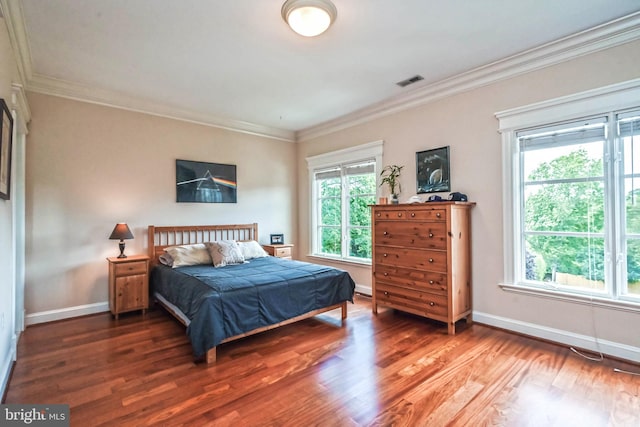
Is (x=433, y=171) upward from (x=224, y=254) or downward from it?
upward

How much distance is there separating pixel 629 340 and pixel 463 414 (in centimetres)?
180

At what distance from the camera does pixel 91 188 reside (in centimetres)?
387

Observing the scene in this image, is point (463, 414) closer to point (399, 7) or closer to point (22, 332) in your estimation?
point (399, 7)

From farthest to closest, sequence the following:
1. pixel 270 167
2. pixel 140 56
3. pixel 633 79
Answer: pixel 270 167, pixel 140 56, pixel 633 79

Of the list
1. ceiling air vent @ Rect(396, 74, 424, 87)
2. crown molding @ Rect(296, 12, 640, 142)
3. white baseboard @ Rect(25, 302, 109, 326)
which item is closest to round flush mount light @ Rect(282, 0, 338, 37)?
ceiling air vent @ Rect(396, 74, 424, 87)

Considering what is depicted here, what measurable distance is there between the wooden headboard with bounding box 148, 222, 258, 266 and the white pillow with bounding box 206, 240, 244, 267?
56cm

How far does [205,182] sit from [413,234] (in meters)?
3.17

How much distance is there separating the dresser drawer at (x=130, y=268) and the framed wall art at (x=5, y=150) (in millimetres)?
1522

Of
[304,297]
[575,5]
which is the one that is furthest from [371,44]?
[304,297]

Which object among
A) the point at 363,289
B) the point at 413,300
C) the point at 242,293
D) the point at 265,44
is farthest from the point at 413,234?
the point at 265,44

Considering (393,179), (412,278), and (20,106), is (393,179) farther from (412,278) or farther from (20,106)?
(20,106)

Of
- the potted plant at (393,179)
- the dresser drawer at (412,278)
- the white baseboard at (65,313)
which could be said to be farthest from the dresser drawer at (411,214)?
the white baseboard at (65,313)

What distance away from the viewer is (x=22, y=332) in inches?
128

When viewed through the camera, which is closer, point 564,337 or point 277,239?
point 564,337
